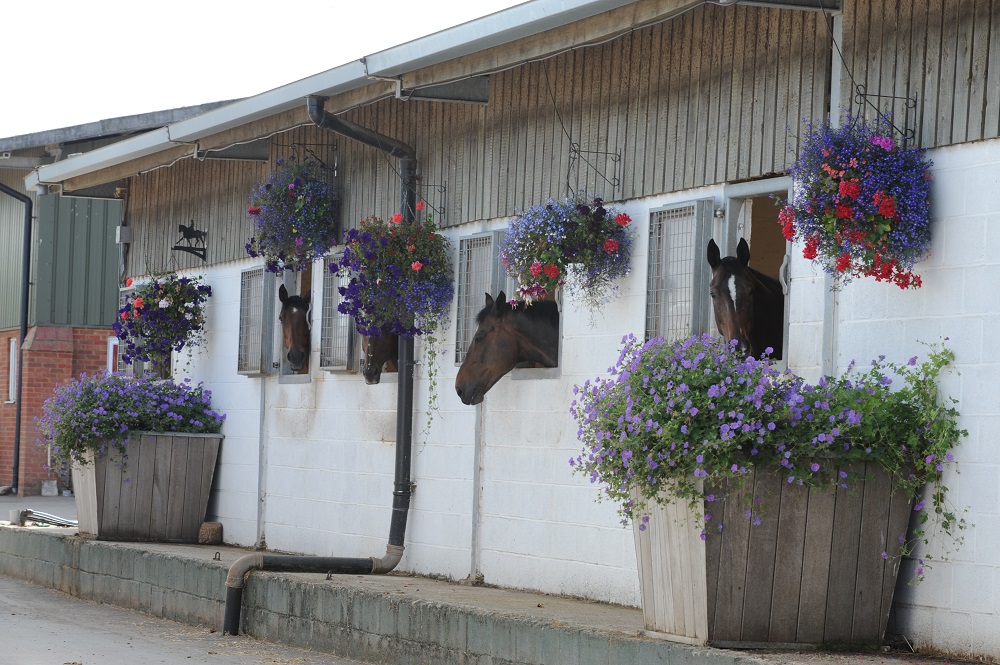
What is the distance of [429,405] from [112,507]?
3893 mm

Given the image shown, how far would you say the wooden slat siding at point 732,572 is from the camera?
20.6 feet

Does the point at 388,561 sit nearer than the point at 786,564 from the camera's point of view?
No

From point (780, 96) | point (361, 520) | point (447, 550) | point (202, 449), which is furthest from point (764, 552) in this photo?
point (202, 449)

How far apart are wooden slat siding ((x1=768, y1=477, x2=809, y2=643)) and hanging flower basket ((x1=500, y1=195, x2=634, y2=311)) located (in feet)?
7.92

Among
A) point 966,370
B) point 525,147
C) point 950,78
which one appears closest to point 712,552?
point 966,370

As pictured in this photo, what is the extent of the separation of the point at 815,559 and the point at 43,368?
1886cm

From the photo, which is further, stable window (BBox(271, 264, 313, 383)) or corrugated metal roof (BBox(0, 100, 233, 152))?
corrugated metal roof (BBox(0, 100, 233, 152))

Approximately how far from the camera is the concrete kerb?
23.3 feet

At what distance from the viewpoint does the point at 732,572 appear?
6.29 metres

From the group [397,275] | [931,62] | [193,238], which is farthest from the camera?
[193,238]

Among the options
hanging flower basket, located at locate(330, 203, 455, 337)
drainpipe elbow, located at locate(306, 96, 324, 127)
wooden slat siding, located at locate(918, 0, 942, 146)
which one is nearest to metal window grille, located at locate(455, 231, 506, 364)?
hanging flower basket, located at locate(330, 203, 455, 337)

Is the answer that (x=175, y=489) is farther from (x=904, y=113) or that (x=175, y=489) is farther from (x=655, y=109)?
(x=904, y=113)

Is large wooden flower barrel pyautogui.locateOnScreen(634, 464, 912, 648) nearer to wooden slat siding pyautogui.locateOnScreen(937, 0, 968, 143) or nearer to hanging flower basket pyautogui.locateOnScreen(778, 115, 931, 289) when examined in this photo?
hanging flower basket pyautogui.locateOnScreen(778, 115, 931, 289)

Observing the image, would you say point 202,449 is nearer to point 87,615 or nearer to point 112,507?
point 112,507
